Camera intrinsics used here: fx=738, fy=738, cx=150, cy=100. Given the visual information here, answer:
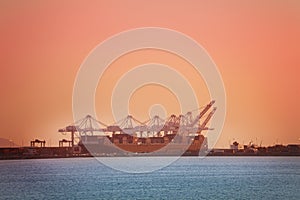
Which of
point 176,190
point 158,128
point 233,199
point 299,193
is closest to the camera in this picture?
point 233,199

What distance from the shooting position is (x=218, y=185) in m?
54.1

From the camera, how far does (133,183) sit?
57.0m

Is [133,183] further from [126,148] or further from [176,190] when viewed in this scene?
[126,148]

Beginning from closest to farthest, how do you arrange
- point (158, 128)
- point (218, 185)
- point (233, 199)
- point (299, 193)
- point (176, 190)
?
1. point (233, 199)
2. point (299, 193)
3. point (176, 190)
4. point (218, 185)
5. point (158, 128)

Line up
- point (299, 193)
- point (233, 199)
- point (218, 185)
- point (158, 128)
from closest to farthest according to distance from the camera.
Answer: point (233, 199) < point (299, 193) < point (218, 185) < point (158, 128)

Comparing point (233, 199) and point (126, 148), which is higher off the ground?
point (126, 148)

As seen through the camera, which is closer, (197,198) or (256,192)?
(197,198)

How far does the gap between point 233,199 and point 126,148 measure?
96835 millimetres

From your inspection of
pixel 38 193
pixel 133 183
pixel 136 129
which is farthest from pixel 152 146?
pixel 38 193

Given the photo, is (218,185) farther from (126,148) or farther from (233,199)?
(126,148)

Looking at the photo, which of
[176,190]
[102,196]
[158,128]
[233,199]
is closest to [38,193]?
[102,196]

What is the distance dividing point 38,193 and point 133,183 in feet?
35.7

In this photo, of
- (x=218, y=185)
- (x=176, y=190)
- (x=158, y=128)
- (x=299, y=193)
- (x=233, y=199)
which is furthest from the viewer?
(x=158, y=128)

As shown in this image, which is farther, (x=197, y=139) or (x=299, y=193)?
(x=197, y=139)
